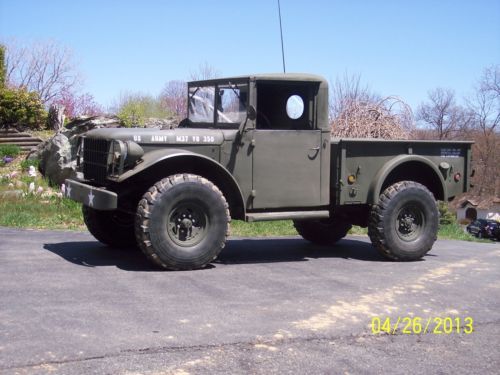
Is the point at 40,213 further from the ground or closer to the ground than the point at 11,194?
closer to the ground

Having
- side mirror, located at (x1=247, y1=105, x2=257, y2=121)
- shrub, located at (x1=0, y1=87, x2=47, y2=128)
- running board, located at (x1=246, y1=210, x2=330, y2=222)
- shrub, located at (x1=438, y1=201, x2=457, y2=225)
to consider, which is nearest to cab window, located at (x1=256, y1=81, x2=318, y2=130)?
side mirror, located at (x1=247, y1=105, x2=257, y2=121)

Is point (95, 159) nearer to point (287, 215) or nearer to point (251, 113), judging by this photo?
point (251, 113)

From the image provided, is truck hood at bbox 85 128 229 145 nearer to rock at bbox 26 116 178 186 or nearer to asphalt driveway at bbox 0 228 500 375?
asphalt driveway at bbox 0 228 500 375

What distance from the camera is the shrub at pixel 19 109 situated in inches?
659

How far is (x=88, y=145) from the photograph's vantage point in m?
7.21

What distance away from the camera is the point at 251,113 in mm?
6852

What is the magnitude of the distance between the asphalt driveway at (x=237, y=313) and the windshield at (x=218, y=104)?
4.97ft

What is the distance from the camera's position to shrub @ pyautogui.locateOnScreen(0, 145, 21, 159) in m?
14.6

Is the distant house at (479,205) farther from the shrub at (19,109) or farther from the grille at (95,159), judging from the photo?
the grille at (95,159)

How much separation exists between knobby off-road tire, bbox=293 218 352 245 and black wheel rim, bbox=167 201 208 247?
2.23m

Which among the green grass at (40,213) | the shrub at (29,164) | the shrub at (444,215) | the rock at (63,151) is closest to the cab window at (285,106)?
the green grass at (40,213)

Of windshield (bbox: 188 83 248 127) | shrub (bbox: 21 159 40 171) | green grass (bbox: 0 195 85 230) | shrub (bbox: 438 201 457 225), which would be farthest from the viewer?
shrub (bbox: 438 201 457 225)

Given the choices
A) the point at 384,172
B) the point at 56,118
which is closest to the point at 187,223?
the point at 384,172

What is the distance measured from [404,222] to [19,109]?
39.8ft
